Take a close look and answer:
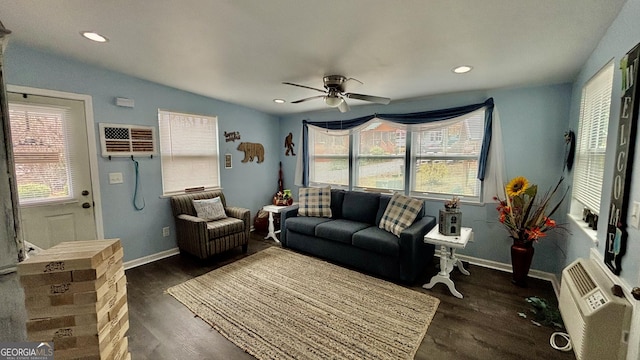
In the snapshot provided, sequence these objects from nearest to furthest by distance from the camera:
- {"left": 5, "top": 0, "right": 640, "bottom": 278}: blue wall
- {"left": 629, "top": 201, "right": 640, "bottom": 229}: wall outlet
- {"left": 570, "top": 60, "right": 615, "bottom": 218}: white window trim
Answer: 1. {"left": 629, "top": 201, "right": 640, "bottom": 229}: wall outlet
2. {"left": 570, "top": 60, "right": 615, "bottom": 218}: white window trim
3. {"left": 5, "top": 0, "right": 640, "bottom": 278}: blue wall

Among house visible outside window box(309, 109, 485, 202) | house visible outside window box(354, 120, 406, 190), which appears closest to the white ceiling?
house visible outside window box(309, 109, 485, 202)

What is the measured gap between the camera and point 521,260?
269cm

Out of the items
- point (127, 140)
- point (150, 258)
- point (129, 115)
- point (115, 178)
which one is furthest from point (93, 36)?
point (150, 258)

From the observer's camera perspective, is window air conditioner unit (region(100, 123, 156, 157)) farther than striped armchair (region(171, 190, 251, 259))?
No

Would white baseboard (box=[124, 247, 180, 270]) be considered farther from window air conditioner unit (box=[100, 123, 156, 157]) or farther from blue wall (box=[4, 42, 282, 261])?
window air conditioner unit (box=[100, 123, 156, 157])

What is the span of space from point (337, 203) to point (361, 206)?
44cm

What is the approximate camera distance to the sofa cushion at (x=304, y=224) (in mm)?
3558

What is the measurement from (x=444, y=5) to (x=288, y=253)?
10.8 feet

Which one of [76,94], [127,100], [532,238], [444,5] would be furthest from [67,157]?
[532,238]

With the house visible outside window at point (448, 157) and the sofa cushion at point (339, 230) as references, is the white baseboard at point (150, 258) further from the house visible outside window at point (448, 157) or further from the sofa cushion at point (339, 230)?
the house visible outside window at point (448, 157)

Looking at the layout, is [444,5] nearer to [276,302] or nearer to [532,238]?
[532,238]

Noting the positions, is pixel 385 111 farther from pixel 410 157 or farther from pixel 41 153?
pixel 41 153

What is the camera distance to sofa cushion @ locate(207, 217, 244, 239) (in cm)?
324

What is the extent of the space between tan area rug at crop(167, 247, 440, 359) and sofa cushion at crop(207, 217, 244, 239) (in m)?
0.44
